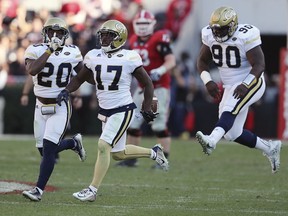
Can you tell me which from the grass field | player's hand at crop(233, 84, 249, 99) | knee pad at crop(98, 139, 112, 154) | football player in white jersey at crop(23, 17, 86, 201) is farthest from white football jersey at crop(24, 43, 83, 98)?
player's hand at crop(233, 84, 249, 99)

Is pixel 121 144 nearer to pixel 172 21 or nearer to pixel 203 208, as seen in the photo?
pixel 203 208

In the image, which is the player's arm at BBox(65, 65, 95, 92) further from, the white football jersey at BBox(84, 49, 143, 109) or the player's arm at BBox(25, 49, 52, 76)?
the player's arm at BBox(25, 49, 52, 76)

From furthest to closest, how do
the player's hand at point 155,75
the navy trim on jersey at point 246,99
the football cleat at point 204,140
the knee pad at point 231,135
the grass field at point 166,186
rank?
1. the player's hand at point 155,75
2. the knee pad at point 231,135
3. the navy trim on jersey at point 246,99
4. the football cleat at point 204,140
5. the grass field at point 166,186

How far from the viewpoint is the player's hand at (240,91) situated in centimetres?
864

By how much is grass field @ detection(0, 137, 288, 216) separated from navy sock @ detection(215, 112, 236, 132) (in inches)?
25.9

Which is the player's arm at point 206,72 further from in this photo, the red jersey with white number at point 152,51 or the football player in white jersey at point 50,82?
the red jersey with white number at point 152,51

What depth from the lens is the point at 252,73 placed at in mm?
8688

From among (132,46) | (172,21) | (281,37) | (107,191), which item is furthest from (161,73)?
(281,37)

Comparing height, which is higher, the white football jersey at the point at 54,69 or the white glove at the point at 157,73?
the white football jersey at the point at 54,69

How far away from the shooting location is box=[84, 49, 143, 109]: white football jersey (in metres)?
8.30

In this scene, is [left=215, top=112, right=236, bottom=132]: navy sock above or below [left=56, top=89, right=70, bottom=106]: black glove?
below

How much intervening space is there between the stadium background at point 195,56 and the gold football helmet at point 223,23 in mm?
8301

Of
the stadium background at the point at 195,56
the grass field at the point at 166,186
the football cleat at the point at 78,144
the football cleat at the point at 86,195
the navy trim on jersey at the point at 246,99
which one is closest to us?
the grass field at the point at 166,186

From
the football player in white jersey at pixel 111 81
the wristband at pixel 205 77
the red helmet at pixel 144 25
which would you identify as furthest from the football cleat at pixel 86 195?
the red helmet at pixel 144 25
